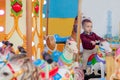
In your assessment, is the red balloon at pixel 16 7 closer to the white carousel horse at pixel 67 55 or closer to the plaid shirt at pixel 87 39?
the white carousel horse at pixel 67 55

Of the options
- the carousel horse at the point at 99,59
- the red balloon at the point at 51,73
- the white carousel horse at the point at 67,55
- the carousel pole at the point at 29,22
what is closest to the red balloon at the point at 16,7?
the carousel pole at the point at 29,22

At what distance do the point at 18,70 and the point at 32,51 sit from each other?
0.47 metres

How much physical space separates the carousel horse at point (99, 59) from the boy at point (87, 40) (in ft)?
0.22

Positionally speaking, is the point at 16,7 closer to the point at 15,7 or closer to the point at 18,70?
the point at 15,7

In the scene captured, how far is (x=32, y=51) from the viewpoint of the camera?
155 cm

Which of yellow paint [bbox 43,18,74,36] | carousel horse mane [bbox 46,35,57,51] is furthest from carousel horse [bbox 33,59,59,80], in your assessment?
yellow paint [bbox 43,18,74,36]

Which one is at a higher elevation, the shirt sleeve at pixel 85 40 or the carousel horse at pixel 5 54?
the carousel horse at pixel 5 54

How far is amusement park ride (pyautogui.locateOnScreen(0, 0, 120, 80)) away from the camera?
1.11 meters

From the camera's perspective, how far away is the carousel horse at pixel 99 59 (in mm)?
2061

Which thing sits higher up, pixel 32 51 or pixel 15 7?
pixel 15 7

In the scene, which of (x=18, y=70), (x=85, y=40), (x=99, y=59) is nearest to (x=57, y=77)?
(x=18, y=70)

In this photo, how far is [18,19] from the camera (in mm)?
1544

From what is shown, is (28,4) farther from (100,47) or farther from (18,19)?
(100,47)

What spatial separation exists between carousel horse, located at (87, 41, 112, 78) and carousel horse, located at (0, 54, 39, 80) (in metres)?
1.03
